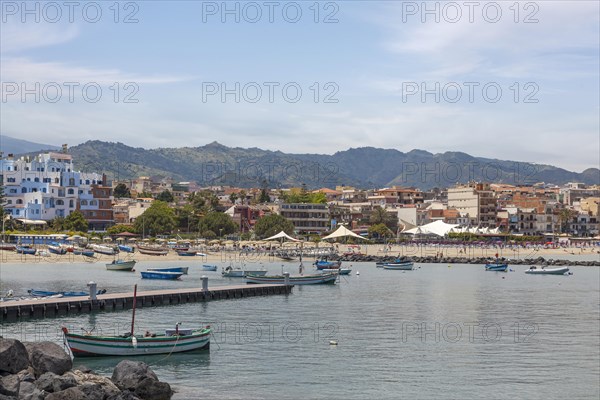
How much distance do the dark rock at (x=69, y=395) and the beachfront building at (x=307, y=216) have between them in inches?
5787

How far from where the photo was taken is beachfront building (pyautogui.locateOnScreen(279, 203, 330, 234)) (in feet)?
570

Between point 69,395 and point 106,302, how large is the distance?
28.2 metres

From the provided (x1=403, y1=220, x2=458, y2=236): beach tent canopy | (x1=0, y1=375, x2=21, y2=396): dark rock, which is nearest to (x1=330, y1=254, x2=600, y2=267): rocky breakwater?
(x1=403, y1=220, x2=458, y2=236): beach tent canopy

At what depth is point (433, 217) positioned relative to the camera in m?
199

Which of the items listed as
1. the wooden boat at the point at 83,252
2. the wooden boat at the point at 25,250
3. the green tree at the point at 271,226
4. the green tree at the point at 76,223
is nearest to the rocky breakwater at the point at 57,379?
the wooden boat at the point at 25,250

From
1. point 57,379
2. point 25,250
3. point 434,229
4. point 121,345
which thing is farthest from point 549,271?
point 57,379

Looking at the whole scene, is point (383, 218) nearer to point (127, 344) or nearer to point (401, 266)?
point (401, 266)

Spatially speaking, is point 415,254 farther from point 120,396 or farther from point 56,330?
point 120,396

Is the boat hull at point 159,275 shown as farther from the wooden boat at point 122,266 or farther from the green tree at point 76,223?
the green tree at point 76,223

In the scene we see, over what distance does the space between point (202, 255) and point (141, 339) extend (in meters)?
90.9

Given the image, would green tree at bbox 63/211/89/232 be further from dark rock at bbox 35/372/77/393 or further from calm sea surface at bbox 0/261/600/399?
dark rock at bbox 35/372/77/393

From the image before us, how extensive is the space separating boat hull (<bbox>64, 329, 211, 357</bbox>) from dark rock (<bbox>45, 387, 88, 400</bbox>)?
10422mm

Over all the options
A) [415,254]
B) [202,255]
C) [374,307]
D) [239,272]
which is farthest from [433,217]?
[374,307]

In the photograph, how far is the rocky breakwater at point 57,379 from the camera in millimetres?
25109
